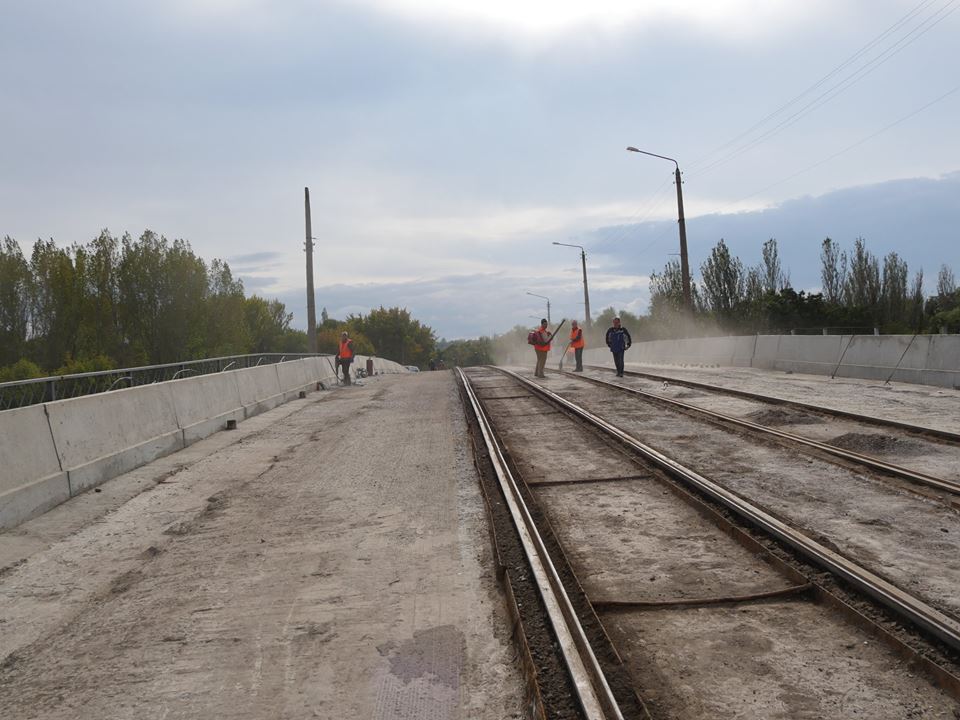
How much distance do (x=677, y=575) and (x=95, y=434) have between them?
6701 millimetres

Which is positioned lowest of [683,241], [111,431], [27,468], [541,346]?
[27,468]

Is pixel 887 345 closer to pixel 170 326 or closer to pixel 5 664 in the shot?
pixel 5 664

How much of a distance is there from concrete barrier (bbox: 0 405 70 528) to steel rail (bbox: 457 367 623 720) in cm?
426

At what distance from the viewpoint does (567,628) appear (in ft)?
13.7

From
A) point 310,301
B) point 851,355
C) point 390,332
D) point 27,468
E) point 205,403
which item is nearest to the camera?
point 27,468

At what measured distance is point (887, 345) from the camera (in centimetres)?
1744

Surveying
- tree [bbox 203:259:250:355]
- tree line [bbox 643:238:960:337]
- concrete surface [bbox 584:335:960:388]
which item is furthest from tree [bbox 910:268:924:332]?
tree [bbox 203:259:250:355]

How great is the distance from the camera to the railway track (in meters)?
3.61

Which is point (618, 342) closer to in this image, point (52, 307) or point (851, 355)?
point (851, 355)

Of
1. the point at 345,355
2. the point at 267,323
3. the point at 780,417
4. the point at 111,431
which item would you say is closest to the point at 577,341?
the point at 345,355

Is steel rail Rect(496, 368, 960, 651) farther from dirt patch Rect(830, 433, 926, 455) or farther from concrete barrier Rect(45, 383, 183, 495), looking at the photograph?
concrete barrier Rect(45, 383, 183, 495)

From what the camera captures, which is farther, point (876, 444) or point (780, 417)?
point (780, 417)

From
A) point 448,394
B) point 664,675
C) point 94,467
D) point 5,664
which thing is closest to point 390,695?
point 664,675

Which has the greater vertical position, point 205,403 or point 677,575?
point 205,403
